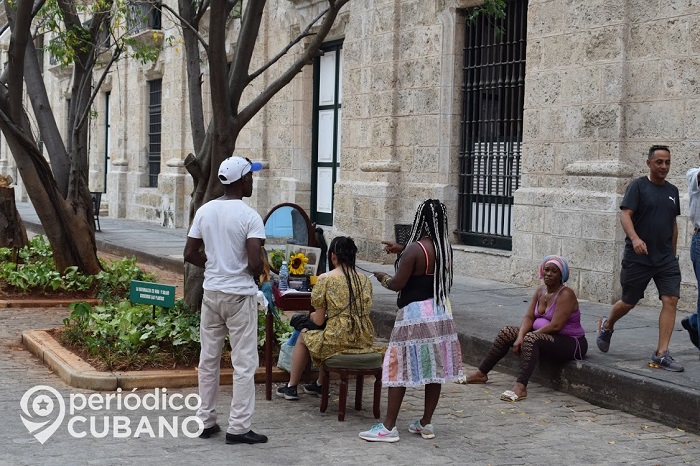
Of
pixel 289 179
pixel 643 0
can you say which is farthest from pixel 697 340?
pixel 289 179

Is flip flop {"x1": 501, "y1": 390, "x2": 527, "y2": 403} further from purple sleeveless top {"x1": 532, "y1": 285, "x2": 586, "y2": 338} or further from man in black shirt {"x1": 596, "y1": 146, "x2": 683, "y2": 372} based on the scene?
man in black shirt {"x1": 596, "y1": 146, "x2": 683, "y2": 372}

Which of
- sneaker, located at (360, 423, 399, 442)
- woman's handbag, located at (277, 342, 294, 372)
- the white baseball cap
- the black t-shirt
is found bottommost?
sneaker, located at (360, 423, 399, 442)

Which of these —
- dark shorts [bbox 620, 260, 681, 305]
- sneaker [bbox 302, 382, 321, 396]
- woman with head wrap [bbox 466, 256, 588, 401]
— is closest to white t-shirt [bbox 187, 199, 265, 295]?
sneaker [bbox 302, 382, 321, 396]

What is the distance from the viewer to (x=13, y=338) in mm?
10047

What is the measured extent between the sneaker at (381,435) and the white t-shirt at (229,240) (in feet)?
3.85

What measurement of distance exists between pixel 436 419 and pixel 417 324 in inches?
36.6

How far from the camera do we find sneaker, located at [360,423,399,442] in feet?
21.2

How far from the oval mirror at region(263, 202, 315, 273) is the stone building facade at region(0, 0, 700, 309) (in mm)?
3978

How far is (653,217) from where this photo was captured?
798 centimetres

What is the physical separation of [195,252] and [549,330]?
2993mm

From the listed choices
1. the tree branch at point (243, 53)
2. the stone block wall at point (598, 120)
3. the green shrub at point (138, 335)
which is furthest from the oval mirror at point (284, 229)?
the stone block wall at point (598, 120)

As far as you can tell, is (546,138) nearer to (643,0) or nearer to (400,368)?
(643,0)

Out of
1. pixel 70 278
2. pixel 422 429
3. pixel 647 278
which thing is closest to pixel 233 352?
pixel 422 429

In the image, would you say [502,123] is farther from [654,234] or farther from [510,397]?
[510,397]
